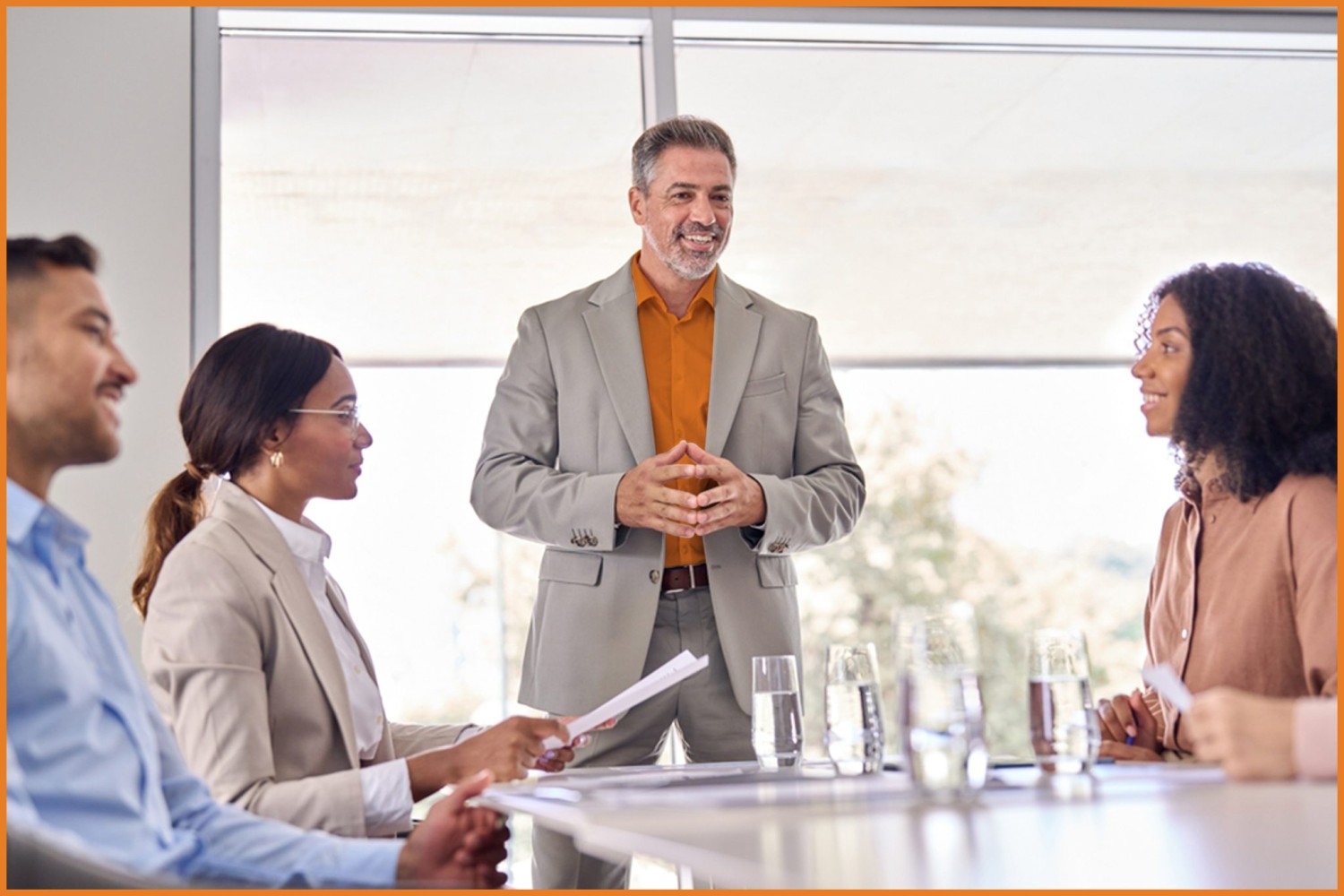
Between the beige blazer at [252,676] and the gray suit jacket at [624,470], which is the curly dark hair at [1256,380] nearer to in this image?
the gray suit jacket at [624,470]

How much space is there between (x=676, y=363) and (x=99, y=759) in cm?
181

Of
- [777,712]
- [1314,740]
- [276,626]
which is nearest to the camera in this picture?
[1314,740]

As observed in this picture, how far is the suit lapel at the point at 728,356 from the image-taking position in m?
2.84

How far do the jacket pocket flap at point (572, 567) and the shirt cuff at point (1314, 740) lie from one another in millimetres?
1654

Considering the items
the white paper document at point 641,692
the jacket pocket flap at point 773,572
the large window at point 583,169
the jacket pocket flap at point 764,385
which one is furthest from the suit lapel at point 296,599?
the large window at point 583,169

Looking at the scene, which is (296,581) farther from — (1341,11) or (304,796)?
(1341,11)

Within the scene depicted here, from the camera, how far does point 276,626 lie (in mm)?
1883

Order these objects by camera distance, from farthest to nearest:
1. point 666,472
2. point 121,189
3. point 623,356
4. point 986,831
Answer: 1. point 121,189
2. point 623,356
3. point 666,472
4. point 986,831

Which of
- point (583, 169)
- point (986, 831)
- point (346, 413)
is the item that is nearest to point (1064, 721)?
point (986, 831)

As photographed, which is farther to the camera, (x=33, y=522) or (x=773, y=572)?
(x=773, y=572)

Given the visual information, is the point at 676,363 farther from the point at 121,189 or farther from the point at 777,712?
the point at 121,189

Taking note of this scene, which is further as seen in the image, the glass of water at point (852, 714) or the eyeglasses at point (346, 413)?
the eyeglasses at point (346, 413)

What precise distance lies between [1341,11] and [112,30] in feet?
12.3

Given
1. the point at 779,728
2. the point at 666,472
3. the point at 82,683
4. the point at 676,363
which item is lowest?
the point at 779,728
